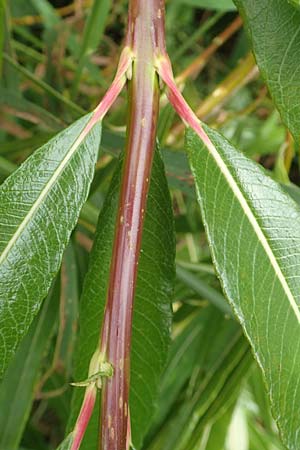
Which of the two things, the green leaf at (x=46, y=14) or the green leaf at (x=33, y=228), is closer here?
the green leaf at (x=33, y=228)

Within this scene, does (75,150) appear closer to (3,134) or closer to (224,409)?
(224,409)

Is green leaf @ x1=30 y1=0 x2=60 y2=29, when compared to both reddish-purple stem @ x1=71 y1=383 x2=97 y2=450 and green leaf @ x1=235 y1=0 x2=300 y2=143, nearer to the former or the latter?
green leaf @ x1=235 y1=0 x2=300 y2=143

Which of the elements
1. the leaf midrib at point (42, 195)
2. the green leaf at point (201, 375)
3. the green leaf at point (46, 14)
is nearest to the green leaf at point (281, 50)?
the leaf midrib at point (42, 195)

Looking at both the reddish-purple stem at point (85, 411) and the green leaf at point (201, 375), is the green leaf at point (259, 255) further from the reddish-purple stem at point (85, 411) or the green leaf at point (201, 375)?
the green leaf at point (201, 375)

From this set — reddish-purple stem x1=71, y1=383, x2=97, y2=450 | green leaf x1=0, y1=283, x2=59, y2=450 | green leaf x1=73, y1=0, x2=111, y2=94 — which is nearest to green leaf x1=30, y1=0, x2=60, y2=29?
green leaf x1=73, y1=0, x2=111, y2=94

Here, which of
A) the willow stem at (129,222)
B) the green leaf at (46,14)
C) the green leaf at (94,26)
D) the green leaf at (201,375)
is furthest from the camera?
the green leaf at (46,14)
